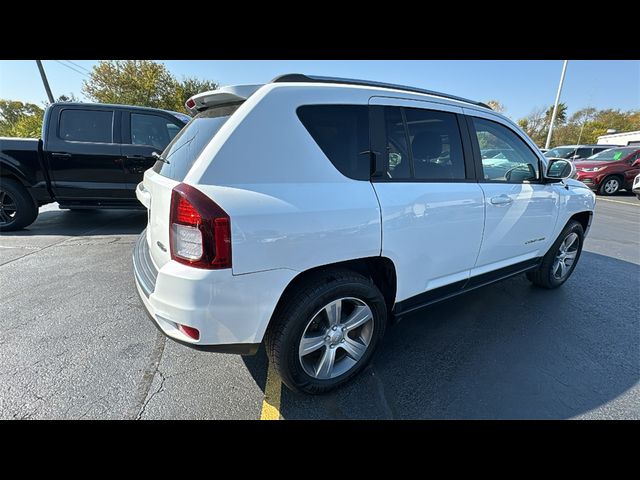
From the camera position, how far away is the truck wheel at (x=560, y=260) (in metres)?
3.37

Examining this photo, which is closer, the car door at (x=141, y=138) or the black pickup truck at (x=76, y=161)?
the black pickup truck at (x=76, y=161)

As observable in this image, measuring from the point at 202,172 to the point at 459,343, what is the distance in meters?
2.41

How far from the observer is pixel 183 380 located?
208 cm

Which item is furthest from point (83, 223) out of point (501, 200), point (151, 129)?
point (501, 200)

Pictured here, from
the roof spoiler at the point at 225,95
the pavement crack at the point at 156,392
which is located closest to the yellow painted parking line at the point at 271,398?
the pavement crack at the point at 156,392

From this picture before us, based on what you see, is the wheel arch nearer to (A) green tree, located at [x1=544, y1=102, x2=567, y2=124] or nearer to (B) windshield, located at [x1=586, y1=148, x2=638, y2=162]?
(B) windshield, located at [x1=586, y1=148, x2=638, y2=162]

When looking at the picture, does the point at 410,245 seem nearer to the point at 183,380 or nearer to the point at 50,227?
the point at 183,380

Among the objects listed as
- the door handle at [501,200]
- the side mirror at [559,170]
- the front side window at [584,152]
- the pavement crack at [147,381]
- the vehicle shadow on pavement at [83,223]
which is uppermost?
the side mirror at [559,170]

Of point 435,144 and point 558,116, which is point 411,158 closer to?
point 435,144

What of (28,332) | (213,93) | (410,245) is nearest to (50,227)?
(28,332)

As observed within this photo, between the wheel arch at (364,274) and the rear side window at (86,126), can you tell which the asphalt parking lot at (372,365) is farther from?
the rear side window at (86,126)

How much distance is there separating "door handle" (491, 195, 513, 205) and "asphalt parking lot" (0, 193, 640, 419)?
1152mm

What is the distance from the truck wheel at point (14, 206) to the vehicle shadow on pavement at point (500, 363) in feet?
17.4

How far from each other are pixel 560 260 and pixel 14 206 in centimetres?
809
